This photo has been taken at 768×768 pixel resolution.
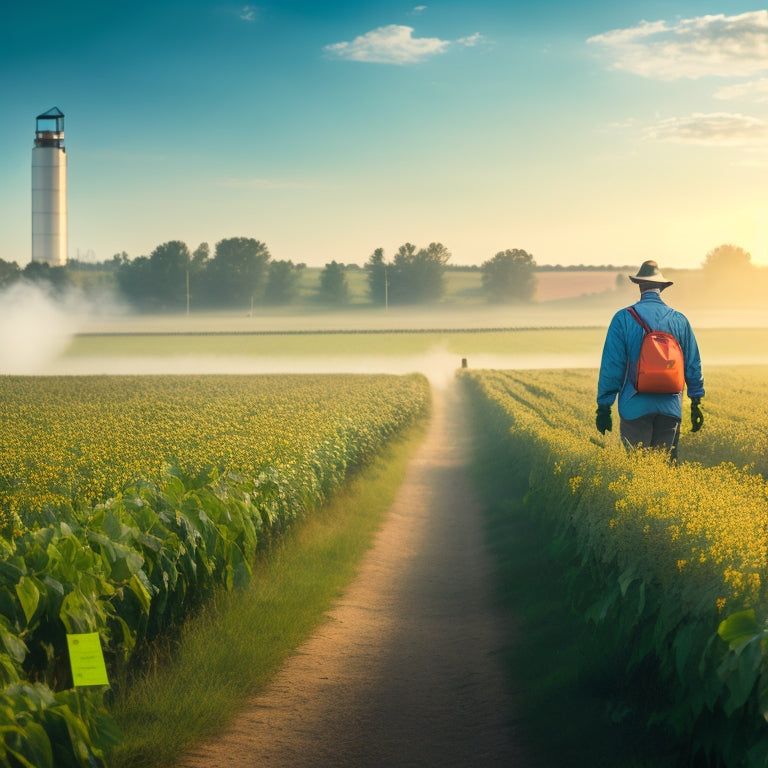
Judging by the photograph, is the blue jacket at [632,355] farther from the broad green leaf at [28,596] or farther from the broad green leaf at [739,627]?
the broad green leaf at [28,596]

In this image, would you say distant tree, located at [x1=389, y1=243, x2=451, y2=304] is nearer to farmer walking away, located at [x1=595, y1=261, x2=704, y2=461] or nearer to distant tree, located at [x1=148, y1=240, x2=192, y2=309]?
distant tree, located at [x1=148, y1=240, x2=192, y2=309]

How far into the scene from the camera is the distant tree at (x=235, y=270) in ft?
456

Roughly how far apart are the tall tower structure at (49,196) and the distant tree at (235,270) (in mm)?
45875

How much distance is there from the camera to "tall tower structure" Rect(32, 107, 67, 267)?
89438mm

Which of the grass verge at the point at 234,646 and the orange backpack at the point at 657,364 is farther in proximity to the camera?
the orange backpack at the point at 657,364

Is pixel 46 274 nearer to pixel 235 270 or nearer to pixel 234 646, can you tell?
pixel 235 270

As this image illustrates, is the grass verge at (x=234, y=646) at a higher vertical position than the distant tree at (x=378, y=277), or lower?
lower

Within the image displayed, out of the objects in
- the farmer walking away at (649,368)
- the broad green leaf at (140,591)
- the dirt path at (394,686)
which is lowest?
the dirt path at (394,686)

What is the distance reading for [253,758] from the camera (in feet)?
22.1

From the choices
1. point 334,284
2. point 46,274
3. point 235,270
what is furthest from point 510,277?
point 46,274

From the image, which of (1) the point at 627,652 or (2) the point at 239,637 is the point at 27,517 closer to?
(2) the point at 239,637

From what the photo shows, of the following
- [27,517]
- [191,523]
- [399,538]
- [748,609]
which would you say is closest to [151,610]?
[191,523]

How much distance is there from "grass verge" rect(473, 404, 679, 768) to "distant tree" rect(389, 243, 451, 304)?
135m

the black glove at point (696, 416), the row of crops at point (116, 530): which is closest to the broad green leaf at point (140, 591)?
the row of crops at point (116, 530)
